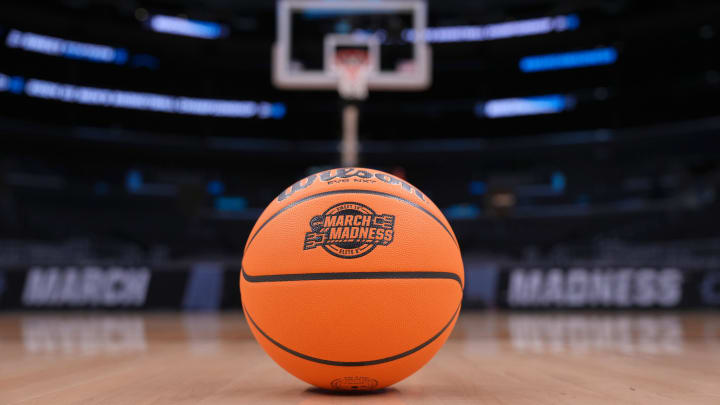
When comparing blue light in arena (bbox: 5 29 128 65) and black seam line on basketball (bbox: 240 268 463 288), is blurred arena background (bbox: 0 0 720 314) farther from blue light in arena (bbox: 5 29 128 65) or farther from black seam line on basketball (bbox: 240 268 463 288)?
black seam line on basketball (bbox: 240 268 463 288)

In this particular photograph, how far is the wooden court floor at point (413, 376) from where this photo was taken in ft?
7.14

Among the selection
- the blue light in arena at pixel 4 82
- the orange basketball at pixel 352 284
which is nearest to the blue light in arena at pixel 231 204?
the blue light in arena at pixel 4 82

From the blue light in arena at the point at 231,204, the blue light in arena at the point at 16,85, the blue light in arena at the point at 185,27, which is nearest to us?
the blue light in arena at the point at 16,85

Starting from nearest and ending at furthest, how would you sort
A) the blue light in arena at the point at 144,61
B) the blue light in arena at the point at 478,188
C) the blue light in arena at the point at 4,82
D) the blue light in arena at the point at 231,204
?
the blue light in arena at the point at 4,82 < the blue light in arena at the point at 144,61 < the blue light in arena at the point at 231,204 < the blue light in arena at the point at 478,188

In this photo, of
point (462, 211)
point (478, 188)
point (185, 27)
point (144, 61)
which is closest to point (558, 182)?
point (478, 188)

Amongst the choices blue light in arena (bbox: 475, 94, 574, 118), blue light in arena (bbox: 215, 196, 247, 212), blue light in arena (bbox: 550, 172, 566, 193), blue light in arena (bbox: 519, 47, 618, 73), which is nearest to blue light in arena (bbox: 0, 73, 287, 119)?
blue light in arena (bbox: 215, 196, 247, 212)

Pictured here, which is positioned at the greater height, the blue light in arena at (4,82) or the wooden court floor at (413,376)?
the blue light in arena at (4,82)

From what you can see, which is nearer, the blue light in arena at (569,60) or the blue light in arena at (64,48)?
the blue light in arena at (64,48)

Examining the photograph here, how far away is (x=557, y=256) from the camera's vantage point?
44.4 feet

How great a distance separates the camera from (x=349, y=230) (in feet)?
6.97

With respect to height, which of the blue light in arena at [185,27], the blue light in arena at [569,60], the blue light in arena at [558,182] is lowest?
the blue light in arena at [558,182]

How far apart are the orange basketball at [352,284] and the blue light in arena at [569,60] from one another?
16760mm

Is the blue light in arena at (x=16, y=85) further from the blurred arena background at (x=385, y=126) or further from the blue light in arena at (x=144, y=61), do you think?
the blue light in arena at (x=144, y=61)

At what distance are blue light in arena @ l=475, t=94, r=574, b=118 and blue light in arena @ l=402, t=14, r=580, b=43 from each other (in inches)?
79.8
